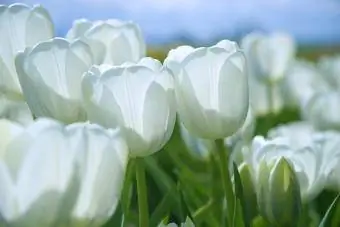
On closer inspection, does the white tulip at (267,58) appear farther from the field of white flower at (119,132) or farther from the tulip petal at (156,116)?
the tulip petal at (156,116)

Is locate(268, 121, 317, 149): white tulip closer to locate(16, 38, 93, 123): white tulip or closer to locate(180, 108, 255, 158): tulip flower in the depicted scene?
locate(180, 108, 255, 158): tulip flower

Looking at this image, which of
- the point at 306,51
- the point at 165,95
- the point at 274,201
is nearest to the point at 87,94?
the point at 165,95

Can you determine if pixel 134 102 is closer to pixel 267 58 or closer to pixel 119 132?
pixel 119 132

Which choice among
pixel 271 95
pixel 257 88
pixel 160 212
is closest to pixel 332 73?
pixel 257 88

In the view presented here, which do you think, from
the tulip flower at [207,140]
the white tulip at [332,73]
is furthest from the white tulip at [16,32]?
the white tulip at [332,73]

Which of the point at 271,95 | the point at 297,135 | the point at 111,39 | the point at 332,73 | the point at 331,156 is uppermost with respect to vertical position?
the point at 111,39

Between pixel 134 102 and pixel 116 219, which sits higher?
pixel 134 102

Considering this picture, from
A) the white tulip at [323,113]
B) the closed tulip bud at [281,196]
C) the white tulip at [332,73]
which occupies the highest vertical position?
the closed tulip bud at [281,196]
